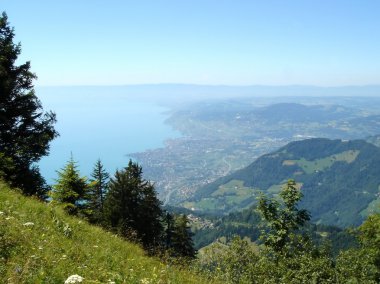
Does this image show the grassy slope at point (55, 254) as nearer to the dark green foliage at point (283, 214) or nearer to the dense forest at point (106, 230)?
the dense forest at point (106, 230)

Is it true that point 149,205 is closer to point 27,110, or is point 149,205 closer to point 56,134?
point 56,134

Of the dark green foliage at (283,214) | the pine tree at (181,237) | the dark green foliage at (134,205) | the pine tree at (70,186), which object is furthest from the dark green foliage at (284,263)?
the pine tree at (181,237)

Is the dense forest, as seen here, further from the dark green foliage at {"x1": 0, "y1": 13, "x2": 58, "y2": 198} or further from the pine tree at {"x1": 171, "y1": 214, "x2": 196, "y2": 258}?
the pine tree at {"x1": 171, "y1": 214, "x2": 196, "y2": 258}

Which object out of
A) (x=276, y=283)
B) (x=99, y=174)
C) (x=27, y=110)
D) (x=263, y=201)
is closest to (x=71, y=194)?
(x=27, y=110)

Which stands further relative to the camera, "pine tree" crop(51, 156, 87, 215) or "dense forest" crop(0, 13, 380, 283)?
"pine tree" crop(51, 156, 87, 215)

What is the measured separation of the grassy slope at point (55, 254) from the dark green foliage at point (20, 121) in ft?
35.1

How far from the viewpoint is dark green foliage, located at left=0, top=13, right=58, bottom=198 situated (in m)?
22.0

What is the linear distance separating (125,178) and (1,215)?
32.0 meters

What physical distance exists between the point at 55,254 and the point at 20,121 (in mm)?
18476

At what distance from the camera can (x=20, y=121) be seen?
23734 millimetres

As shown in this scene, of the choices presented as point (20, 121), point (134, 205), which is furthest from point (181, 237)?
point (20, 121)

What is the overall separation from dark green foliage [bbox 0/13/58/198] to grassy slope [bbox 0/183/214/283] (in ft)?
35.1

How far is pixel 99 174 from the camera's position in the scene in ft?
158

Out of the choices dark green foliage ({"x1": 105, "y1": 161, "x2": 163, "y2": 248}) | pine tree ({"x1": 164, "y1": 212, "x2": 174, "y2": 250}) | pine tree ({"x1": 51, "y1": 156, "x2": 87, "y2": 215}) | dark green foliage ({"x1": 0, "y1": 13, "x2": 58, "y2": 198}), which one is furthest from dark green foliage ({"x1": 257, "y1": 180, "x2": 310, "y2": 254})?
pine tree ({"x1": 164, "y1": 212, "x2": 174, "y2": 250})
